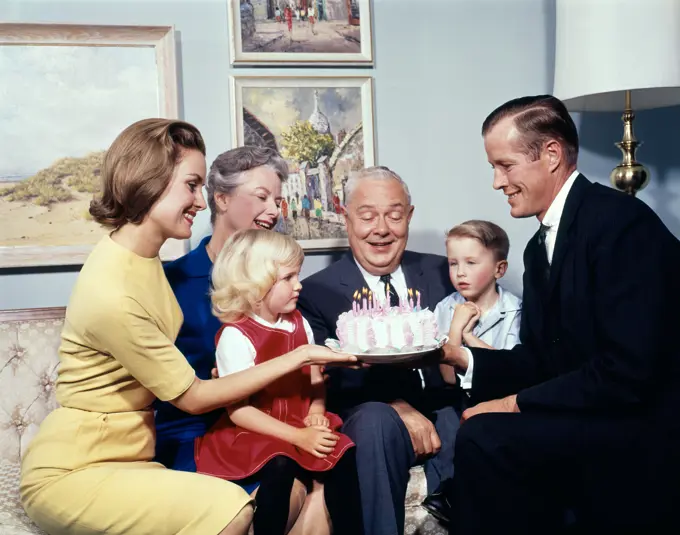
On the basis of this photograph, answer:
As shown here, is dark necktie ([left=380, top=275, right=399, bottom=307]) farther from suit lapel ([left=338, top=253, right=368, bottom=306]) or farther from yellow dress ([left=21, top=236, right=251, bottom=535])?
yellow dress ([left=21, top=236, right=251, bottom=535])

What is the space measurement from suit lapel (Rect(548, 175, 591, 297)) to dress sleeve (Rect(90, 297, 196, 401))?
3.89 feet

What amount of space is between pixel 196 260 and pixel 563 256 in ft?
4.46

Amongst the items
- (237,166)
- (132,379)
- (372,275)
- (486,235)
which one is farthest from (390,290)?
(132,379)

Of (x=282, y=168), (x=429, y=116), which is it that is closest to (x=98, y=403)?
(x=282, y=168)

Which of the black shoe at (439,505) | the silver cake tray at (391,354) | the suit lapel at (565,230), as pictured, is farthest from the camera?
the black shoe at (439,505)

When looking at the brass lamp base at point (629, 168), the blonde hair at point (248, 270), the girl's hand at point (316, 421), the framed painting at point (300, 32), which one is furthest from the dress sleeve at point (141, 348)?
the brass lamp base at point (629, 168)

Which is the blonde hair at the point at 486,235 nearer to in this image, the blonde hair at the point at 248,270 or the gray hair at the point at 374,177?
the gray hair at the point at 374,177

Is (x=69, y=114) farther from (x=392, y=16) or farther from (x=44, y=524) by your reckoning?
(x=44, y=524)

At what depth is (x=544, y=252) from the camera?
279 cm

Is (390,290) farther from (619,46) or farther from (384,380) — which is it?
(619,46)

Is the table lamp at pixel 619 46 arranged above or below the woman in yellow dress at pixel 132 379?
above

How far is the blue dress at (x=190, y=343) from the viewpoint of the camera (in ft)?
Result: 9.22

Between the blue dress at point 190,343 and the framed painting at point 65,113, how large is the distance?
66 cm

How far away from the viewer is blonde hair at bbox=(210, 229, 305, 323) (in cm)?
267
